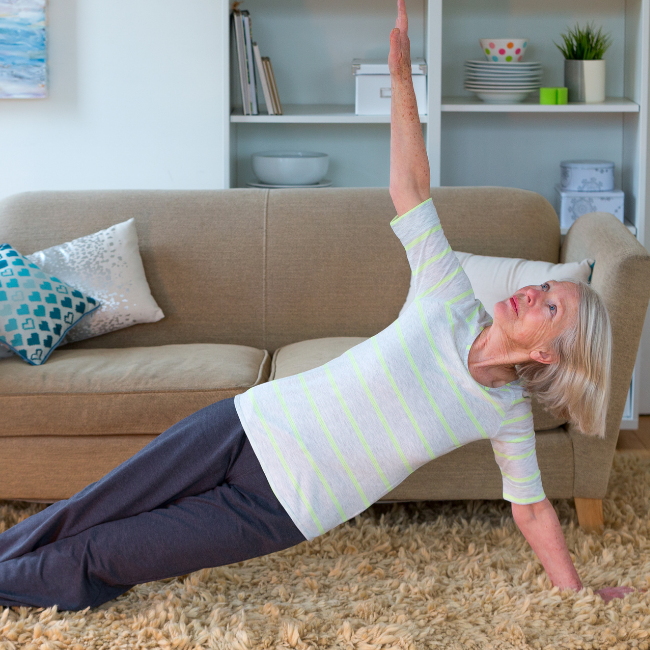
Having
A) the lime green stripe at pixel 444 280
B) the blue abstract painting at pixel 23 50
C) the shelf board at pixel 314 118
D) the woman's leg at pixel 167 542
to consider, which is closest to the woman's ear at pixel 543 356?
the lime green stripe at pixel 444 280

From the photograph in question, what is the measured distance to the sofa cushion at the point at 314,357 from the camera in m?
2.00

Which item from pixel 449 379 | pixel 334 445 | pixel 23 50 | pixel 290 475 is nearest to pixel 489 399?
pixel 449 379

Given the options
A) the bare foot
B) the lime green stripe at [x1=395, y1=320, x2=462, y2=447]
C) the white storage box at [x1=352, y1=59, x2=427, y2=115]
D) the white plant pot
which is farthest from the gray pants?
the white plant pot

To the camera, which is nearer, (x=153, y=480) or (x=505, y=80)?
(x=153, y=480)

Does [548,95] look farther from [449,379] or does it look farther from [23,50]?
[23,50]

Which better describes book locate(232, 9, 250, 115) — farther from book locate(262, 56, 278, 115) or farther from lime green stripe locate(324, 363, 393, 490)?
lime green stripe locate(324, 363, 393, 490)

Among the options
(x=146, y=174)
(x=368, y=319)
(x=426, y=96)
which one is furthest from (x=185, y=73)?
(x=368, y=319)

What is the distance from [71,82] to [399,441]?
2.28 m

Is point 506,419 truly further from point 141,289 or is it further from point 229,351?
point 141,289

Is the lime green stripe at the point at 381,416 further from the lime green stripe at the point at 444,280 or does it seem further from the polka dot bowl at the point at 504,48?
the polka dot bowl at the point at 504,48

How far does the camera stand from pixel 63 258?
2.36m

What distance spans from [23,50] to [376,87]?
1.37 meters

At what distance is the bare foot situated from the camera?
5.55 ft

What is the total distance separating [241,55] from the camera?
9.29ft
